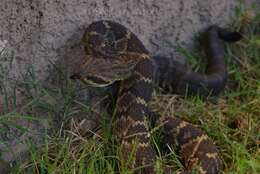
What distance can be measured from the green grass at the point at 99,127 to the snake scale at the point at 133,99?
109 mm

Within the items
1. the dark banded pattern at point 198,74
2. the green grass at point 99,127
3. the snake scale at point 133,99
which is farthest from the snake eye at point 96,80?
the dark banded pattern at point 198,74

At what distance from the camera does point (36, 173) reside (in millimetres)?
3912

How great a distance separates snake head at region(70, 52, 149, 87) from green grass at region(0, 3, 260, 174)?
0.19 meters

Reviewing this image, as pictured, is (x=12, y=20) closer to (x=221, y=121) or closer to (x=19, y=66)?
(x=19, y=66)

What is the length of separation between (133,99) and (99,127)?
37 centimetres

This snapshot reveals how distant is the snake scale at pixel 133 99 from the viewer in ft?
13.4

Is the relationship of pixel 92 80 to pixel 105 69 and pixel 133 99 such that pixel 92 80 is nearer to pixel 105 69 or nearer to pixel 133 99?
pixel 105 69

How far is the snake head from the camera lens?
426 centimetres

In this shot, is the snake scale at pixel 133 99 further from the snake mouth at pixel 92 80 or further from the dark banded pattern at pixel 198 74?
the dark banded pattern at pixel 198 74

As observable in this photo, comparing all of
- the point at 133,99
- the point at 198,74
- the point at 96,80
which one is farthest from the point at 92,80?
the point at 198,74

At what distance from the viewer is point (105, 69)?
4379 millimetres

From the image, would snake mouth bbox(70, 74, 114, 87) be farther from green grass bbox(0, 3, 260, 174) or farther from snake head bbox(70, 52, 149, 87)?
green grass bbox(0, 3, 260, 174)

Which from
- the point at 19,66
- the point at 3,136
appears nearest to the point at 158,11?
the point at 19,66

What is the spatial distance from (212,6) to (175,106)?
129cm
